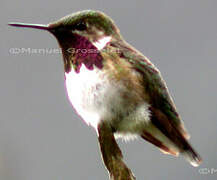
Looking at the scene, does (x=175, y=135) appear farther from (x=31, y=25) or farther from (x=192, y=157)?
(x=31, y=25)

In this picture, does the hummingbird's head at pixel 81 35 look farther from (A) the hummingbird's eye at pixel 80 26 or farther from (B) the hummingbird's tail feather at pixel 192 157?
(B) the hummingbird's tail feather at pixel 192 157

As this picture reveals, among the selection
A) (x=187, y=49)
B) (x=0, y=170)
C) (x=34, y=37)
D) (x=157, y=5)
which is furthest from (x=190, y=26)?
(x=0, y=170)

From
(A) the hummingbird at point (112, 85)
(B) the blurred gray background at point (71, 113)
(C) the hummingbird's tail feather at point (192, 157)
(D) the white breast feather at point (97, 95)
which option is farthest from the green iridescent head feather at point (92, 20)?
(B) the blurred gray background at point (71, 113)

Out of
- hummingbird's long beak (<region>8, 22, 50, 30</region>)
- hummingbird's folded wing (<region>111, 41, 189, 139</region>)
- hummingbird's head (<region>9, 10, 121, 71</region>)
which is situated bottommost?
hummingbird's folded wing (<region>111, 41, 189, 139</region>)

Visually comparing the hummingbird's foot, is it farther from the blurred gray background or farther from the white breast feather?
the blurred gray background

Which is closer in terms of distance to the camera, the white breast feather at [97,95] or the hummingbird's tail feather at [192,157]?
the white breast feather at [97,95]

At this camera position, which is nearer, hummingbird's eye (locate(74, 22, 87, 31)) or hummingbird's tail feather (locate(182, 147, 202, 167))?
hummingbird's eye (locate(74, 22, 87, 31))

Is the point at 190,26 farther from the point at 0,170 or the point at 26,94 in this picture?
the point at 0,170

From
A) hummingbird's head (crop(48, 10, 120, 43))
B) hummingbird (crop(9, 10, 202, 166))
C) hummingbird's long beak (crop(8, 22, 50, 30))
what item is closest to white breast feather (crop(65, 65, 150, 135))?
hummingbird (crop(9, 10, 202, 166))

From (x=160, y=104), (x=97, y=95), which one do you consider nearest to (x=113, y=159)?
(x=97, y=95)
